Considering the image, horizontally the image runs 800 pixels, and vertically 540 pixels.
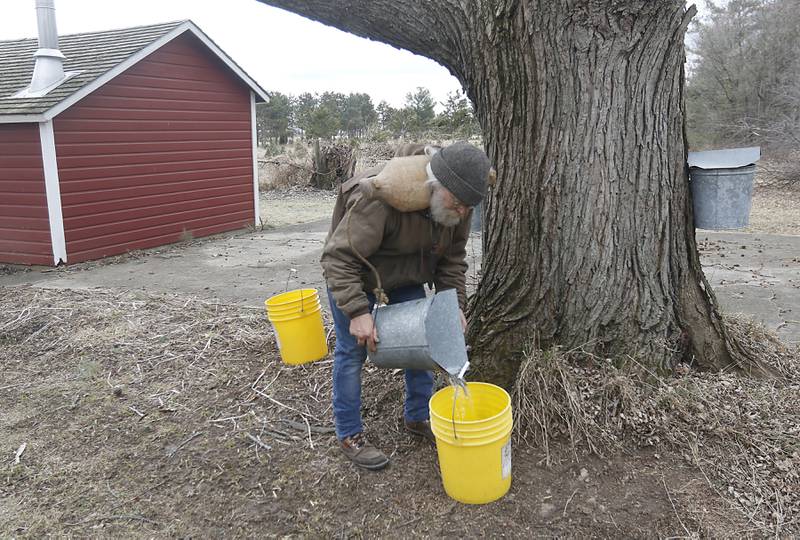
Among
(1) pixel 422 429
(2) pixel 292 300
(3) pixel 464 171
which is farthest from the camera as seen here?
(2) pixel 292 300

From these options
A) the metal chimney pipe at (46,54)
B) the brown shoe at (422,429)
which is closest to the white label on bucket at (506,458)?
the brown shoe at (422,429)

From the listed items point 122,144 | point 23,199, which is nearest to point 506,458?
point 23,199

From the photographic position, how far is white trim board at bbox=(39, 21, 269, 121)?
8500 millimetres

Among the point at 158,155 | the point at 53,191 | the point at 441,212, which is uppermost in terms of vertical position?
the point at 441,212

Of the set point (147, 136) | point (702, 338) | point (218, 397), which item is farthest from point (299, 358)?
point (147, 136)

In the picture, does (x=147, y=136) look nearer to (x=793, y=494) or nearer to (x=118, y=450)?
(x=118, y=450)

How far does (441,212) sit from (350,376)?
933mm

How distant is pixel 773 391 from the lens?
324 centimetres

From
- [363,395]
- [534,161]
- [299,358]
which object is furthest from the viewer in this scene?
[299,358]

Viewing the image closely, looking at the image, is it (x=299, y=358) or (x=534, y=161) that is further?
(x=299, y=358)

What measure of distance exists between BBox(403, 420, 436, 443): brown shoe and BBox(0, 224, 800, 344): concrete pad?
241 centimetres

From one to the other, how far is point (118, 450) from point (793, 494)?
10.8ft

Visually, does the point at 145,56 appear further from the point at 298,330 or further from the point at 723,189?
the point at 723,189

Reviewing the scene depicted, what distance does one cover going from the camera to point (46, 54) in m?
9.07
